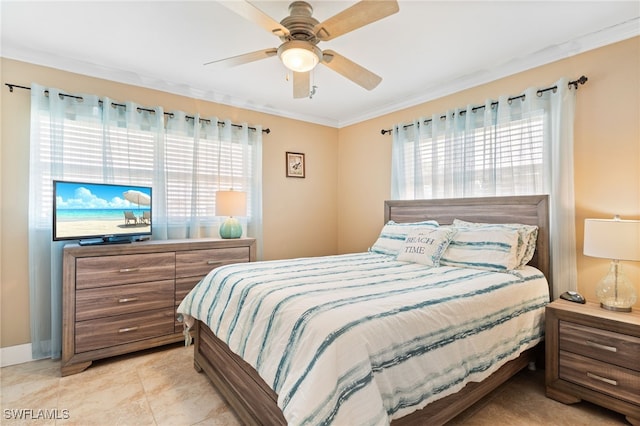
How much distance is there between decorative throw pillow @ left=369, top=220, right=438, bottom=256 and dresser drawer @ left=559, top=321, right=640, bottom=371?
129cm

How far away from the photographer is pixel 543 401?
2125 mm

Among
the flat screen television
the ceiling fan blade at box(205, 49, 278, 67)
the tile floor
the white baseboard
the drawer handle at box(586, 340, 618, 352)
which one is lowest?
the tile floor

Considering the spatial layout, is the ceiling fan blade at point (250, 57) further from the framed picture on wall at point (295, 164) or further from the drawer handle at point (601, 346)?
the drawer handle at point (601, 346)

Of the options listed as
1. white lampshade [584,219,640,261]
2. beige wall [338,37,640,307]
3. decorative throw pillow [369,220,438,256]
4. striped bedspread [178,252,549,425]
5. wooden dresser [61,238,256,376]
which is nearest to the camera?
striped bedspread [178,252,549,425]

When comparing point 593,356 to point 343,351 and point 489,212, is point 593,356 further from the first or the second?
point 343,351

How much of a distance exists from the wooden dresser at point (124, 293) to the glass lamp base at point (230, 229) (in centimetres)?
24

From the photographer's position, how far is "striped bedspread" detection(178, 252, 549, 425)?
122cm

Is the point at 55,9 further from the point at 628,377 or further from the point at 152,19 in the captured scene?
the point at 628,377

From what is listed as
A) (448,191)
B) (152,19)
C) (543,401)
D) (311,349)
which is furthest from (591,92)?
(152,19)

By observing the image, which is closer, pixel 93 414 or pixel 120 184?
pixel 93 414

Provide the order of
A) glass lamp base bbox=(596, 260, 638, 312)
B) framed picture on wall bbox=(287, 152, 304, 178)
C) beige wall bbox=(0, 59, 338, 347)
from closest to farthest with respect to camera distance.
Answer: glass lamp base bbox=(596, 260, 638, 312) → beige wall bbox=(0, 59, 338, 347) → framed picture on wall bbox=(287, 152, 304, 178)

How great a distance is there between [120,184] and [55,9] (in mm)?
1361

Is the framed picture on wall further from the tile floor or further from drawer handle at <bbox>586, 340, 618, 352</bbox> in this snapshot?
drawer handle at <bbox>586, 340, 618, 352</bbox>

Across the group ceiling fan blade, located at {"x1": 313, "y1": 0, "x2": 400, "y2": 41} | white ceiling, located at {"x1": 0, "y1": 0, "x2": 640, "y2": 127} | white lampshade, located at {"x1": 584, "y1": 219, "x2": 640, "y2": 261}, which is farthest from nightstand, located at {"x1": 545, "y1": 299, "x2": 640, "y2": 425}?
ceiling fan blade, located at {"x1": 313, "y1": 0, "x2": 400, "y2": 41}
